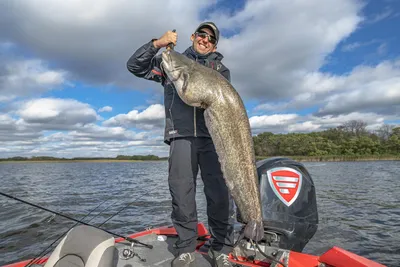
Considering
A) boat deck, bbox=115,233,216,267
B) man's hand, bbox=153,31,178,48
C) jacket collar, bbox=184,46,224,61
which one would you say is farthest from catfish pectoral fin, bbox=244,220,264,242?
man's hand, bbox=153,31,178,48

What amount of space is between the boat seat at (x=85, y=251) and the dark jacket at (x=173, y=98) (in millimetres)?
1405

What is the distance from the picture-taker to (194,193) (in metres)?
3.40

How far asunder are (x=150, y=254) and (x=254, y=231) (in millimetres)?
1525

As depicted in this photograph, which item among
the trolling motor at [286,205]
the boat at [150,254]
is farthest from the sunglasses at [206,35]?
the boat at [150,254]

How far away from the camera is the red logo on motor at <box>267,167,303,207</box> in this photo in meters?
4.12

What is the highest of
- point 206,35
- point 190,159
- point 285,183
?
point 206,35

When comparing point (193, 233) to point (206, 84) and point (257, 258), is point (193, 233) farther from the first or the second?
point (206, 84)

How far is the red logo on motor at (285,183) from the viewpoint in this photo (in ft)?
13.5

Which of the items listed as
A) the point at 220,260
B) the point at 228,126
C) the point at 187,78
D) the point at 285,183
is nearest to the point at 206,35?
the point at 187,78

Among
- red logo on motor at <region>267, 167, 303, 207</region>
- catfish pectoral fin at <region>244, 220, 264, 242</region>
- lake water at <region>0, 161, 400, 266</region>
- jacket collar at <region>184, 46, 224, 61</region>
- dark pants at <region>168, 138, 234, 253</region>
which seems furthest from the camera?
lake water at <region>0, 161, 400, 266</region>

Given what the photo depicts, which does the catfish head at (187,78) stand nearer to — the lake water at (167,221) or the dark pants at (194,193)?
the dark pants at (194,193)

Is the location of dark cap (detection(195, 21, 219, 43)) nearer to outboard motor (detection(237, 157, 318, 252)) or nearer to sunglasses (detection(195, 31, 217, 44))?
sunglasses (detection(195, 31, 217, 44))

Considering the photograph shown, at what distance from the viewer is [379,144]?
73.2 m

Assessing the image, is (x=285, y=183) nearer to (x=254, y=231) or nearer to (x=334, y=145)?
(x=254, y=231)
